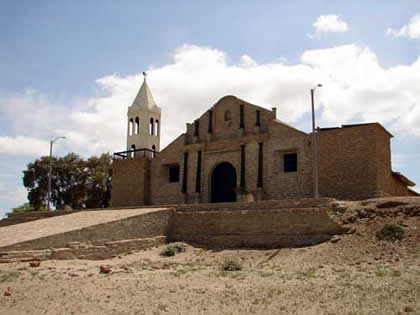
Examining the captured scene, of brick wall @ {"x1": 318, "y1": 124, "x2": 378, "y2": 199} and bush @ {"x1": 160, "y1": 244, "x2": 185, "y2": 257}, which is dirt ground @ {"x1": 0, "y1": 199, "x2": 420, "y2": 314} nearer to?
bush @ {"x1": 160, "y1": 244, "x2": 185, "y2": 257}

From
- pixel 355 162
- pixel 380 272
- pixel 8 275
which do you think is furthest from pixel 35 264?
pixel 355 162

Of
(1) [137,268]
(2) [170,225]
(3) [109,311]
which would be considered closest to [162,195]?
(2) [170,225]

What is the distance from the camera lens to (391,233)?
603 inches

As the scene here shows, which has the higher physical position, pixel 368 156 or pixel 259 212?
pixel 368 156

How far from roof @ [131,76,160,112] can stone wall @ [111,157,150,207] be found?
200 inches

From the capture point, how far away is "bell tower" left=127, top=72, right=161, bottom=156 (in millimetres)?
34562

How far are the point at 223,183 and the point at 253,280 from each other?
15.5 meters

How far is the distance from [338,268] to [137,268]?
6466mm

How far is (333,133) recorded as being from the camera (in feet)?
77.4

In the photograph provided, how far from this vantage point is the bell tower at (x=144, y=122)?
34562mm

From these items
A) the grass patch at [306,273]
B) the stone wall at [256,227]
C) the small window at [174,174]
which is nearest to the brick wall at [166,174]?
the small window at [174,174]

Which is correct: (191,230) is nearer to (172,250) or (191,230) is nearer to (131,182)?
(172,250)

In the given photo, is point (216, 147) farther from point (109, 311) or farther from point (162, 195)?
point (109, 311)

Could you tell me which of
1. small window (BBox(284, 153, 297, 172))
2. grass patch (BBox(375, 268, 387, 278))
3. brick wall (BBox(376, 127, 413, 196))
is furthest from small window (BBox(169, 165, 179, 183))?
grass patch (BBox(375, 268, 387, 278))
